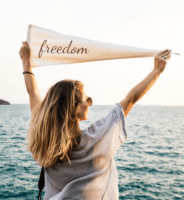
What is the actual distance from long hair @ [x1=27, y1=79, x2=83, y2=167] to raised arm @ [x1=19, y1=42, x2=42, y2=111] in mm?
380

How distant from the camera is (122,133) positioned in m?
1.54

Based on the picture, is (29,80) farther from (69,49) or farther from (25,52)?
(69,49)

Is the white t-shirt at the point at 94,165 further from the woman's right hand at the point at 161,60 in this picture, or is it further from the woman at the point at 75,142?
the woman's right hand at the point at 161,60

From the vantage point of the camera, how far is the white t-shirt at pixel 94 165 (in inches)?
58.7

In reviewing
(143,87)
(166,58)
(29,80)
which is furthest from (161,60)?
(29,80)

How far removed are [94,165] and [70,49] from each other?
3.14ft

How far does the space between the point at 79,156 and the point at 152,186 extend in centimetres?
1327

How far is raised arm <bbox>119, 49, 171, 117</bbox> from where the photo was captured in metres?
1.59

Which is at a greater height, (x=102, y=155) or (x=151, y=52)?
(x=151, y=52)

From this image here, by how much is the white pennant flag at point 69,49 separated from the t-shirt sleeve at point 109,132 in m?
0.59

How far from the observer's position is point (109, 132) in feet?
4.90

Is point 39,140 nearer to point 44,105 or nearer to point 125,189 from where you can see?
point 44,105

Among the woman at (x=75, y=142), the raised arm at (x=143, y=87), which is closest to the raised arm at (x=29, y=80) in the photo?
the woman at (x=75, y=142)

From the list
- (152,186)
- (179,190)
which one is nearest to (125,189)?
(152,186)
